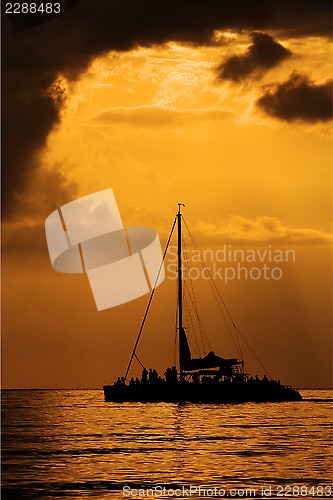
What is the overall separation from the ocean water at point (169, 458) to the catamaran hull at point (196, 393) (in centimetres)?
580

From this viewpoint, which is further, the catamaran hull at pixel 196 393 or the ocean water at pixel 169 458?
the catamaran hull at pixel 196 393

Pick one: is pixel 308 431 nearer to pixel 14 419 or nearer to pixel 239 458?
pixel 239 458

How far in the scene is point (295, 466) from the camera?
4853 cm

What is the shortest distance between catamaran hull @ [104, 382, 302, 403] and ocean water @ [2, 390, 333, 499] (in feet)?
19.0

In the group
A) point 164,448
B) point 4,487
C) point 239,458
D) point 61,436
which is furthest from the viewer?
point 61,436

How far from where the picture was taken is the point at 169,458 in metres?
52.3

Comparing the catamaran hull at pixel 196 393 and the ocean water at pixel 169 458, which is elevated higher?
the catamaran hull at pixel 196 393

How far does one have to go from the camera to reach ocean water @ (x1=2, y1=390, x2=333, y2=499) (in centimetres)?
4103

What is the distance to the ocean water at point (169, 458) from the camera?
41.0 meters

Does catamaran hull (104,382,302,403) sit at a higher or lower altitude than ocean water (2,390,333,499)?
higher

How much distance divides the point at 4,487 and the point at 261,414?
180 feet

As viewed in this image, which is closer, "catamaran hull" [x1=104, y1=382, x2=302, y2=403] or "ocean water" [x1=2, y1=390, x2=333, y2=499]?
"ocean water" [x1=2, y1=390, x2=333, y2=499]

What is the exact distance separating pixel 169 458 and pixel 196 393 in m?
39.8

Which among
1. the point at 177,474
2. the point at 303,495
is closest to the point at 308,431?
the point at 177,474
